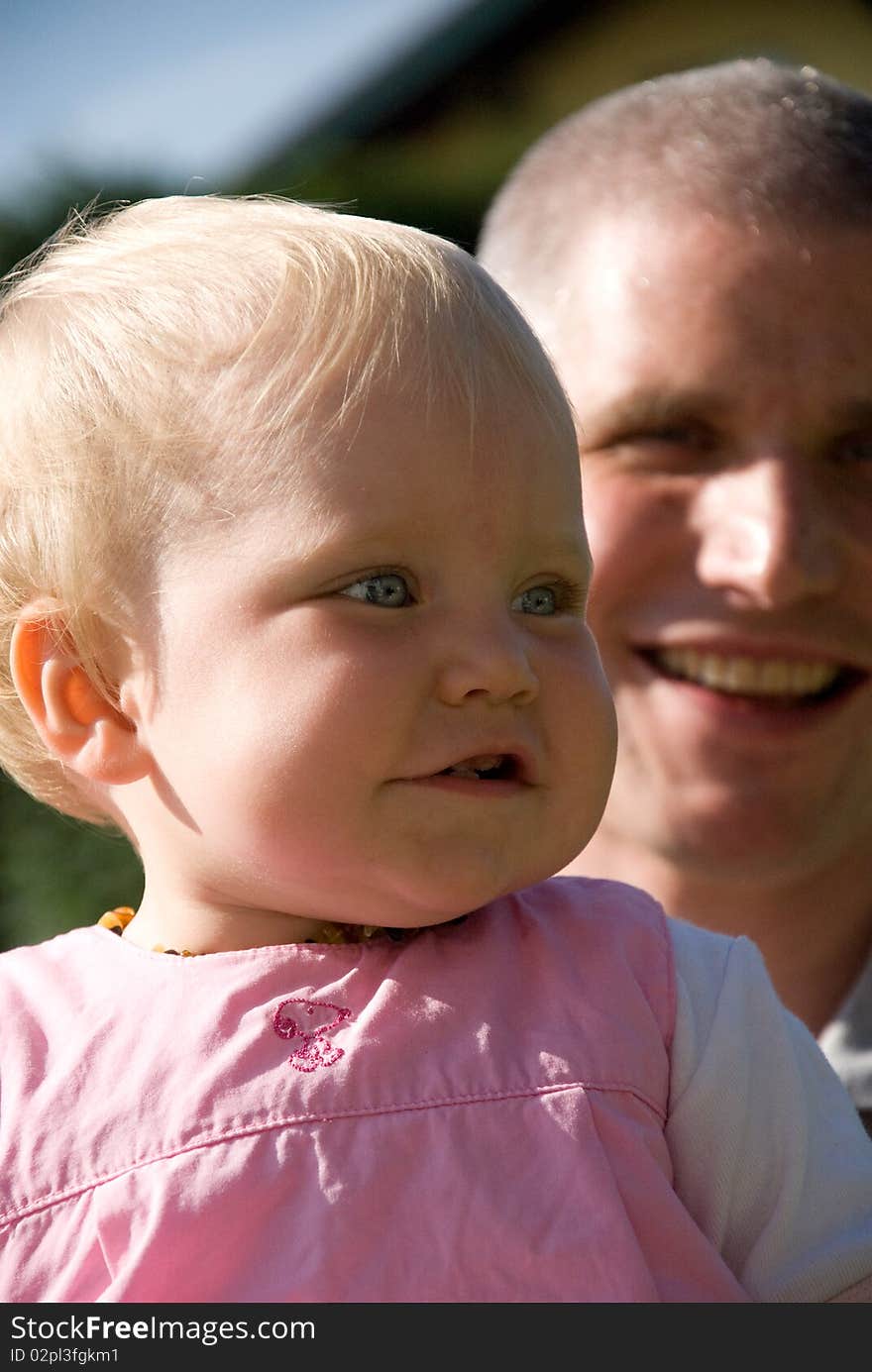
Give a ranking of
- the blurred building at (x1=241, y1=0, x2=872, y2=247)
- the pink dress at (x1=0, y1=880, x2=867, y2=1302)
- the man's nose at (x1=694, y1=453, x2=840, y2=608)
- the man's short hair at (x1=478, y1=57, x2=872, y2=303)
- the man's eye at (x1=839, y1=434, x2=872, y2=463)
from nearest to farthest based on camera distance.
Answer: the pink dress at (x1=0, y1=880, x2=867, y2=1302), the man's nose at (x1=694, y1=453, x2=840, y2=608), the man's eye at (x1=839, y1=434, x2=872, y2=463), the man's short hair at (x1=478, y1=57, x2=872, y2=303), the blurred building at (x1=241, y1=0, x2=872, y2=247)

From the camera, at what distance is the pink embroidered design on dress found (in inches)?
71.3

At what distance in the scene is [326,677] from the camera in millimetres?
1758

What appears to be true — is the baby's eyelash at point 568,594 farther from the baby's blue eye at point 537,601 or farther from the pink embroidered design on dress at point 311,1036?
the pink embroidered design on dress at point 311,1036

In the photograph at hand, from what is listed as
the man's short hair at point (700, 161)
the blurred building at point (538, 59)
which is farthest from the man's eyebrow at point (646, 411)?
the blurred building at point (538, 59)

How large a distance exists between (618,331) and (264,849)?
181cm

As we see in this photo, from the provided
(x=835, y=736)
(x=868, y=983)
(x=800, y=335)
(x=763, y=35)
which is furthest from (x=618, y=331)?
(x=763, y=35)

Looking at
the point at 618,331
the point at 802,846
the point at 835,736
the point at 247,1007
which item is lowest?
the point at 802,846

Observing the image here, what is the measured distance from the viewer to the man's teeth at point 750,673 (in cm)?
330

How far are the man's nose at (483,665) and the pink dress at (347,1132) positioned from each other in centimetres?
35

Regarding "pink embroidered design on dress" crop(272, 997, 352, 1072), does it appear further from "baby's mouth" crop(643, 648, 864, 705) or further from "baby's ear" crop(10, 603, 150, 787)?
"baby's mouth" crop(643, 648, 864, 705)

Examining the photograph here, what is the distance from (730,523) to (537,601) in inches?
51.8

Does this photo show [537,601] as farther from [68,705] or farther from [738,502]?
[738,502]

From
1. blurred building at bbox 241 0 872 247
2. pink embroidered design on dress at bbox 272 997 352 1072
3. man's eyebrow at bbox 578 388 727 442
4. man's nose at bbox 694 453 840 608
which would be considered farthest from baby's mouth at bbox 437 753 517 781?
blurred building at bbox 241 0 872 247

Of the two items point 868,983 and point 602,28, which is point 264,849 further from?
point 602,28
